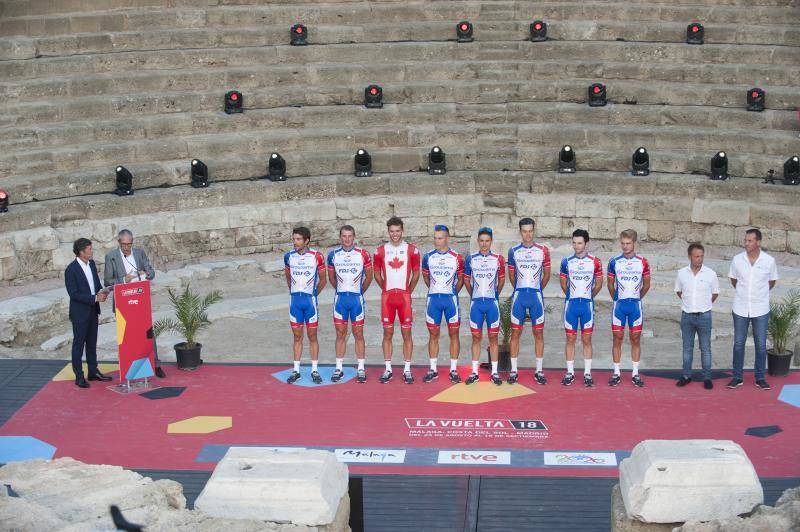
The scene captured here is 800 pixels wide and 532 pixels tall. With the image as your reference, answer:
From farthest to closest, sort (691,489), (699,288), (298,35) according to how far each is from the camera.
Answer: (298,35), (699,288), (691,489)

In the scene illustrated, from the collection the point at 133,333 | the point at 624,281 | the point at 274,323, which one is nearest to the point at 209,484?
the point at 133,333

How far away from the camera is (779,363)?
1512cm

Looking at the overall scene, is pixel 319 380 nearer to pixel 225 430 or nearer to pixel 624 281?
pixel 225 430

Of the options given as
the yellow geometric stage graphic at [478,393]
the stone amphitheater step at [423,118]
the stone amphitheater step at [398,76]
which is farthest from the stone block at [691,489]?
the stone amphitheater step at [398,76]

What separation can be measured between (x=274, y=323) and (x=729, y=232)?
8205 millimetres

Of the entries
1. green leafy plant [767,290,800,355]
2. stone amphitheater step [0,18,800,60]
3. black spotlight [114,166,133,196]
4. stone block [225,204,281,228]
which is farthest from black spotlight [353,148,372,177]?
green leafy plant [767,290,800,355]

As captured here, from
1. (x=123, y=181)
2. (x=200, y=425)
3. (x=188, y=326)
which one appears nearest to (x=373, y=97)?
(x=123, y=181)

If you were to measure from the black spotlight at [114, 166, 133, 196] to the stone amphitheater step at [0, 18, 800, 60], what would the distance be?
3.49 m

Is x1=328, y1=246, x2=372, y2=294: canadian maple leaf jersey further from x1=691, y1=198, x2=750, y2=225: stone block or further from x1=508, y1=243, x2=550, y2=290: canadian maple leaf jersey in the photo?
x1=691, y1=198, x2=750, y2=225: stone block

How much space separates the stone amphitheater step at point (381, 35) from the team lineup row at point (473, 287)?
386 inches

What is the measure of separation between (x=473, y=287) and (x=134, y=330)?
13.5 ft

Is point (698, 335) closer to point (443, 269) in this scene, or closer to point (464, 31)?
point (443, 269)

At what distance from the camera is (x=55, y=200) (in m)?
20.3

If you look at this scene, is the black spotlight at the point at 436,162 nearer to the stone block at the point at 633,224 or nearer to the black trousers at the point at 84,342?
the stone block at the point at 633,224
